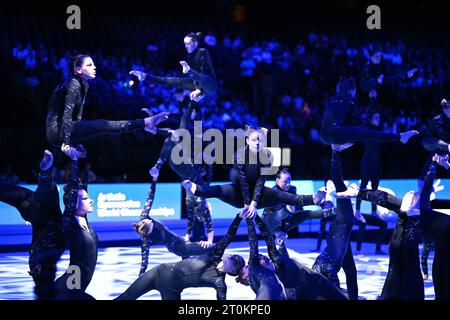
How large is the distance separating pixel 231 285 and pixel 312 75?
27.0 feet

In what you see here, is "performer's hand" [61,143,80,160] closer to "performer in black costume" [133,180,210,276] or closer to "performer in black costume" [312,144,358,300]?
"performer in black costume" [133,180,210,276]

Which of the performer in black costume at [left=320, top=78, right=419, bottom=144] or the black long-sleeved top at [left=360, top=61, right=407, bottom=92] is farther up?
the black long-sleeved top at [left=360, top=61, right=407, bottom=92]

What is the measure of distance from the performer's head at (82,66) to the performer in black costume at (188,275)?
6.23ft

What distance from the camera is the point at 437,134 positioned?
791cm

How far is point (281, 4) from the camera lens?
57.4 feet

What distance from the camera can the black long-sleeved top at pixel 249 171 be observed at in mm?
6535

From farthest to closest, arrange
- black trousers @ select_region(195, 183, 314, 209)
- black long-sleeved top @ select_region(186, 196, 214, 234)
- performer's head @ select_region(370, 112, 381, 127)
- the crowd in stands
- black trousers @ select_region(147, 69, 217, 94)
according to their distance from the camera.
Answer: the crowd in stands < performer's head @ select_region(370, 112, 381, 127) < black long-sleeved top @ select_region(186, 196, 214, 234) < black trousers @ select_region(147, 69, 217, 94) < black trousers @ select_region(195, 183, 314, 209)

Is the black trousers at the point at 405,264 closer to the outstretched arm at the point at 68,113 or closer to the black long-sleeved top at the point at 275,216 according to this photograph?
the black long-sleeved top at the point at 275,216

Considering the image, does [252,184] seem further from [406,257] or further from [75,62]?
[75,62]

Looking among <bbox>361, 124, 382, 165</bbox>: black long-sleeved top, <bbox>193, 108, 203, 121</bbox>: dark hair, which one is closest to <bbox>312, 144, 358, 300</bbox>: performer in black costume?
<bbox>193, 108, 203, 121</bbox>: dark hair

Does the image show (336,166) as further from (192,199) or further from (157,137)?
(157,137)

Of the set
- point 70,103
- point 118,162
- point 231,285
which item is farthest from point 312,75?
point 70,103

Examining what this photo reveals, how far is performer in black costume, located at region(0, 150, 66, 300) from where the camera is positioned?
640cm

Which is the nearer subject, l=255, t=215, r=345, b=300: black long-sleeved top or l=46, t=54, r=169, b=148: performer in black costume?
l=255, t=215, r=345, b=300: black long-sleeved top
